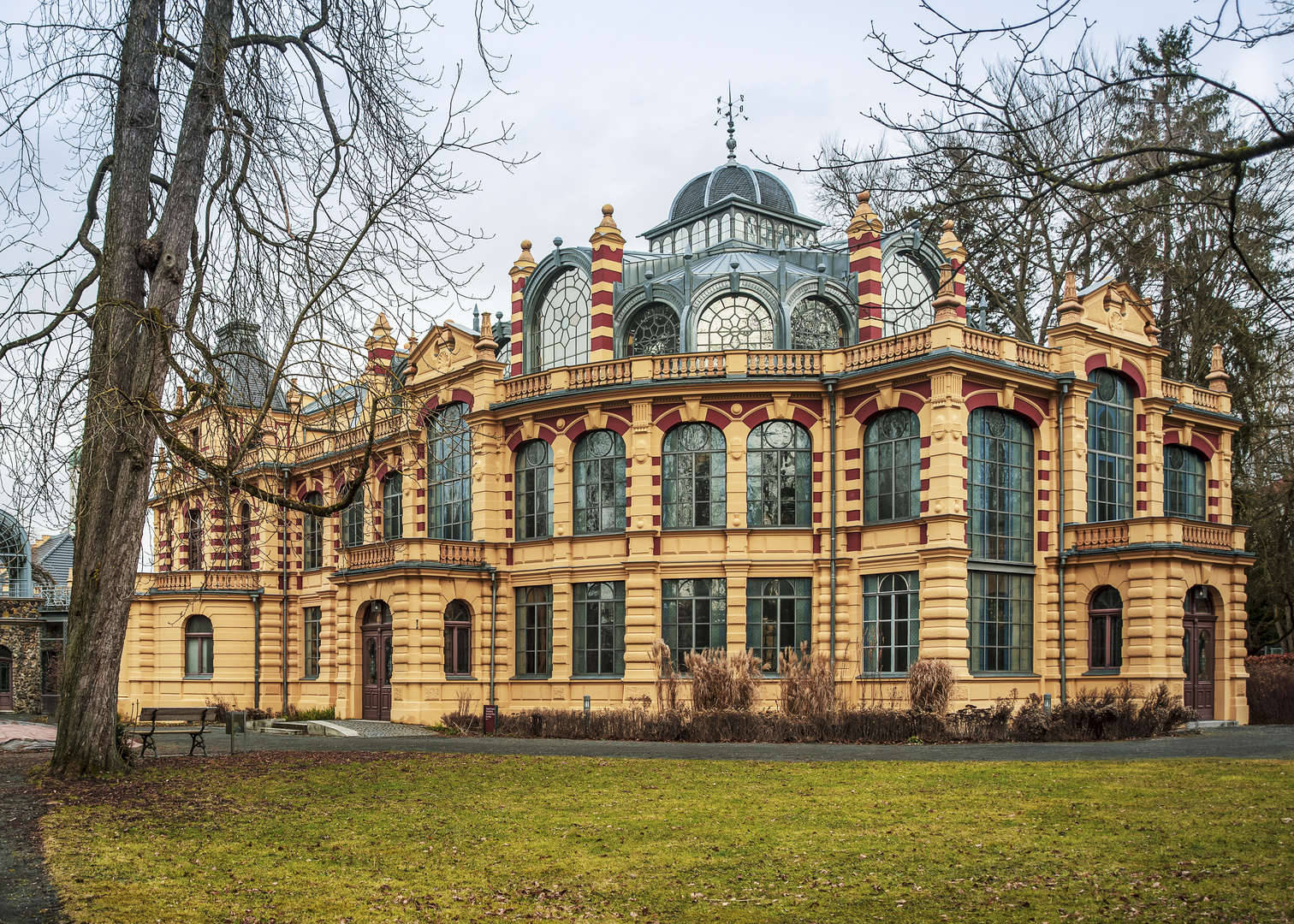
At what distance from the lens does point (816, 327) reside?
32406 millimetres

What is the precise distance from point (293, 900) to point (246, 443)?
5.94 m

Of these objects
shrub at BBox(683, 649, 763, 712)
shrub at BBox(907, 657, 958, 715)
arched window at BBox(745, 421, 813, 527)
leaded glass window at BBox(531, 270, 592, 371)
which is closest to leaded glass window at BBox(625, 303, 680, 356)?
leaded glass window at BBox(531, 270, 592, 371)

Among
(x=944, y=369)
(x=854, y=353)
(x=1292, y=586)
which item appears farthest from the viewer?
(x=1292, y=586)

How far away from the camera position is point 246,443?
1352 centimetres

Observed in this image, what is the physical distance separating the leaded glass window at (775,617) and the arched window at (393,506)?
41.3 ft

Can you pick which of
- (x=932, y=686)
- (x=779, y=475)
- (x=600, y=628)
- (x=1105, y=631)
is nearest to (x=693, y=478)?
(x=779, y=475)

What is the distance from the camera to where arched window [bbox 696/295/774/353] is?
32.2 meters

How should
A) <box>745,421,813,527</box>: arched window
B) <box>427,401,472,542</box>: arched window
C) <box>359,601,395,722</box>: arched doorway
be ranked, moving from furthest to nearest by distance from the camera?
<box>427,401,472,542</box>: arched window
<box>359,601,395,722</box>: arched doorway
<box>745,421,813,527</box>: arched window

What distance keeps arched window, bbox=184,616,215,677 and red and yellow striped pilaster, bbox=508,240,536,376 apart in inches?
613

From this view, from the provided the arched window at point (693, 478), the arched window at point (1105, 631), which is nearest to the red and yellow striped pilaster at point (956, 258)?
the arched window at point (693, 478)

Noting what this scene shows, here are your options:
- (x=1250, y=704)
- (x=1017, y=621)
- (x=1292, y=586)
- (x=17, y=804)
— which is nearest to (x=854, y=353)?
(x=1017, y=621)

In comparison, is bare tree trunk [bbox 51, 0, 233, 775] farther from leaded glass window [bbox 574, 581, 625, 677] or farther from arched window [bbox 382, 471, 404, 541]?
arched window [bbox 382, 471, 404, 541]

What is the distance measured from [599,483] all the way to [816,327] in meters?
7.09

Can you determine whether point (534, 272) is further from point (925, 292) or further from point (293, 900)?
point (293, 900)
